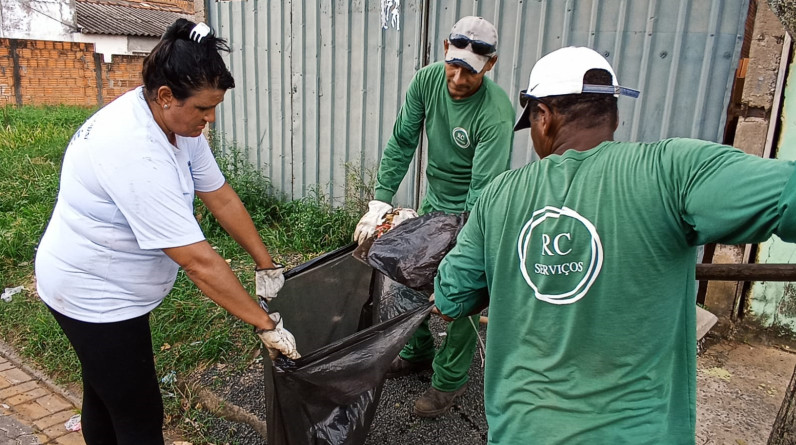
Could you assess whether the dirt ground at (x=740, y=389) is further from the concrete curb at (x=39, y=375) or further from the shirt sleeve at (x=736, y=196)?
the concrete curb at (x=39, y=375)

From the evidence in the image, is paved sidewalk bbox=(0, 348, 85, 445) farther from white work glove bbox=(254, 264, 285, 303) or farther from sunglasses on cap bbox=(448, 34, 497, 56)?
sunglasses on cap bbox=(448, 34, 497, 56)

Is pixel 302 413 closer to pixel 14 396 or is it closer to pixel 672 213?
pixel 672 213

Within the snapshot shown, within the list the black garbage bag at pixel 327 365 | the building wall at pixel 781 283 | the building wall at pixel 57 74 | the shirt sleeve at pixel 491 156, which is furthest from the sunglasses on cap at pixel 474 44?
the building wall at pixel 57 74

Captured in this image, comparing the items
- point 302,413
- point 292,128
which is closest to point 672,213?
point 302,413

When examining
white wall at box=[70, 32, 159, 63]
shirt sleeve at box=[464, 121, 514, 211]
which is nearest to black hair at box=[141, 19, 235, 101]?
shirt sleeve at box=[464, 121, 514, 211]

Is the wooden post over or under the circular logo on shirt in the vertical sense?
under

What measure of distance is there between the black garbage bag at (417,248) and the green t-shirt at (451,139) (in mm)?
377

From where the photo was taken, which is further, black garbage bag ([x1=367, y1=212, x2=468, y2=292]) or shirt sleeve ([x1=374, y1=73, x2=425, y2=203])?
shirt sleeve ([x1=374, y1=73, x2=425, y2=203])

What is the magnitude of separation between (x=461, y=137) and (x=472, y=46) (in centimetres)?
43

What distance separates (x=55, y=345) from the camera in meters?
3.76

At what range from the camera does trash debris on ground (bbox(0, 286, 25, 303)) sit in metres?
4.39

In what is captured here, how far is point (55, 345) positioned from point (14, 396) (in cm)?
41

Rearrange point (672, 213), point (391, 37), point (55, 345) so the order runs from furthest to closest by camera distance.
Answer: point (391, 37) → point (55, 345) → point (672, 213)

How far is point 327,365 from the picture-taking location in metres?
2.07
